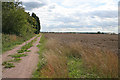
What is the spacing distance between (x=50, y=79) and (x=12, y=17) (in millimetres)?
20849

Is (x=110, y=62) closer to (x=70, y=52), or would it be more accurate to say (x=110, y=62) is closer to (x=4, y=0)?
(x=70, y=52)

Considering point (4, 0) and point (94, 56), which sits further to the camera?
point (4, 0)

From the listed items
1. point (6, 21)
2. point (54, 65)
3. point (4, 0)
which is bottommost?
point (54, 65)

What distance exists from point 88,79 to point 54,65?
1.45m

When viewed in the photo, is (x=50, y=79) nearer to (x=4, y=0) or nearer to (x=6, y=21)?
(x=6, y=21)

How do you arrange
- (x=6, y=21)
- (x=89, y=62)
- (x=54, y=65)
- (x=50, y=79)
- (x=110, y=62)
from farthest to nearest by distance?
1. (x=6, y=21)
2. (x=89, y=62)
3. (x=54, y=65)
4. (x=110, y=62)
5. (x=50, y=79)

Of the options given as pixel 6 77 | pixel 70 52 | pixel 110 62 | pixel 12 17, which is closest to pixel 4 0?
pixel 12 17

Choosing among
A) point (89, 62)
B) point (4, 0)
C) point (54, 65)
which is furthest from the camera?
point (4, 0)

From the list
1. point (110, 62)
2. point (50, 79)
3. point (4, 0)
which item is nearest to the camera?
point (50, 79)

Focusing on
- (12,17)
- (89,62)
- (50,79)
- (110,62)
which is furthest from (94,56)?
(12,17)

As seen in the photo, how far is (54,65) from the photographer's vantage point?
5484mm

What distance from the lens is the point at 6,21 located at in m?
23.1

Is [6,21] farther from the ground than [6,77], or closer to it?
farther from the ground

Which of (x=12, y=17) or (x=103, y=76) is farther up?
(x=12, y=17)
